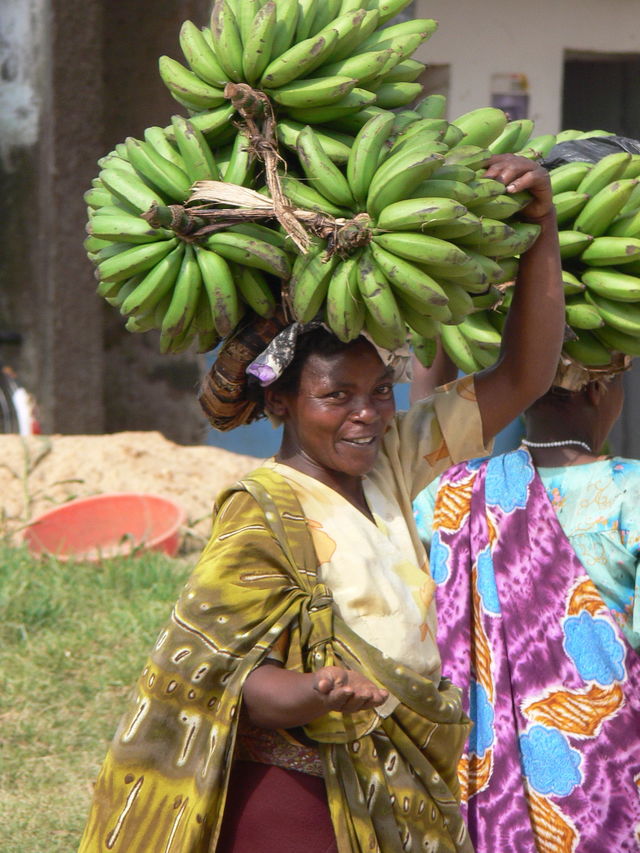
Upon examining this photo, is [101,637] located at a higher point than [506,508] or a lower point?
lower

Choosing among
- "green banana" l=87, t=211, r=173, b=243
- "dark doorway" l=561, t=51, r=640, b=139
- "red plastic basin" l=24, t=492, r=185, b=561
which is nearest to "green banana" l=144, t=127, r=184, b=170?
"green banana" l=87, t=211, r=173, b=243

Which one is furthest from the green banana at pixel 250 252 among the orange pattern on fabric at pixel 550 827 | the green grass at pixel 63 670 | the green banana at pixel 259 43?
the green grass at pixel 63 670

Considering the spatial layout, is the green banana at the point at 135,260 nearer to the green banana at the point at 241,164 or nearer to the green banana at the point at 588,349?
the green banana at the point at 241,164

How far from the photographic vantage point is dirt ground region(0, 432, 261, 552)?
6367 millimetres

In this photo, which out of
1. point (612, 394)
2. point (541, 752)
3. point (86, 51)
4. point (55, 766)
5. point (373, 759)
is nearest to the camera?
point (373, 759)

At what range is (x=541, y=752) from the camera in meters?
2.91

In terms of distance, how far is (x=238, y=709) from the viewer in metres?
2.17

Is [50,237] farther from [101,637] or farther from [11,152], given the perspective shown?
[101,637]

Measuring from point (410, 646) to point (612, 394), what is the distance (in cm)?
115

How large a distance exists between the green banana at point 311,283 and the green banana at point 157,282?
242mm

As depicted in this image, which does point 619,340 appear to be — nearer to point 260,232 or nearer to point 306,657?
point 260,232

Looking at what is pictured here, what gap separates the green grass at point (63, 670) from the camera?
3996 millimetres

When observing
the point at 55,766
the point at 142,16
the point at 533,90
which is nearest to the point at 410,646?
the point at 55,766

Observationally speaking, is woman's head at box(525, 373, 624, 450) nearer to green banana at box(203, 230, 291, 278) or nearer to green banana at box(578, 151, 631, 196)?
green banana at box(578, 151, 631, 196)
